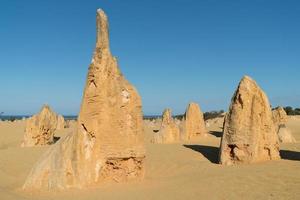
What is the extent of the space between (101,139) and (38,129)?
11.6 metres

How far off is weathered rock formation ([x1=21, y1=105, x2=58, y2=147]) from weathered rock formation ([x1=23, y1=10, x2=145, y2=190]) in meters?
10.6

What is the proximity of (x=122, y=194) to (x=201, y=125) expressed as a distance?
1503 centimetres

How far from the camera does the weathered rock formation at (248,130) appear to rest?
40.4 feet

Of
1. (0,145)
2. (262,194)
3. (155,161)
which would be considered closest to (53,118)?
(0,145)

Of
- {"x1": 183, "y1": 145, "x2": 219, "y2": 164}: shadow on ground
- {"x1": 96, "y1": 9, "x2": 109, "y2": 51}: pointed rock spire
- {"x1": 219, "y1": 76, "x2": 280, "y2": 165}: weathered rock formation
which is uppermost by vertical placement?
{"x1": 96, "y1": 9, "x2": 109, "y2": 51}: pointed rock spire

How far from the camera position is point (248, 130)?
1240cm

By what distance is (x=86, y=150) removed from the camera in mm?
9633

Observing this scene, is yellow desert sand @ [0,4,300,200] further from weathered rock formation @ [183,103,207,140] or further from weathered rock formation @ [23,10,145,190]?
weathered rock formation @ [183,103,207,140]

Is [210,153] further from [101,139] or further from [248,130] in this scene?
[101,139]

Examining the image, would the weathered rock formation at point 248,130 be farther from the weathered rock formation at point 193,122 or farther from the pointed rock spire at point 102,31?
the weathered rock formation at point 193,122

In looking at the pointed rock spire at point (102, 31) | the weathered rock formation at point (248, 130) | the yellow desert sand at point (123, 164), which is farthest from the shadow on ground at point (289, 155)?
the pointed rock spire at point (102, 31)

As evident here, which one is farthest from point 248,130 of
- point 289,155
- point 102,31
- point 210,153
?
point 102,31

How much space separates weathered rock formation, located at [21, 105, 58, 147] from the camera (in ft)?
66.5

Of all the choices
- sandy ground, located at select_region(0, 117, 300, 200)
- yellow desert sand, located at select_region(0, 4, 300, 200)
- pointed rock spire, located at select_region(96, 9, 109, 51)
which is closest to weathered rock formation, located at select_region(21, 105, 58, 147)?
sandy ground, located at select_region(0, 117, 300, 200)
